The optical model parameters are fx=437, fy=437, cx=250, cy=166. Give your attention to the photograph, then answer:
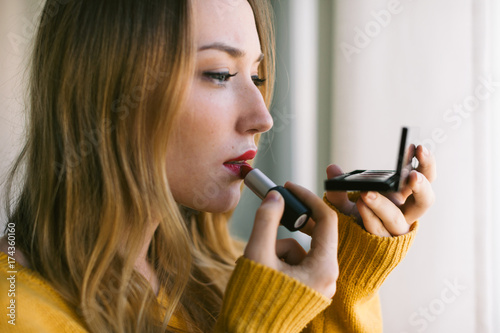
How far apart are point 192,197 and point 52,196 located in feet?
0.66

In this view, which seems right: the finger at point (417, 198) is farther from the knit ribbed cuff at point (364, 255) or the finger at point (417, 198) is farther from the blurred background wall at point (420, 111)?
the blurred background wall at point (420, 111)

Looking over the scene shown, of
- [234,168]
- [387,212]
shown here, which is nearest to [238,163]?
[234,168]

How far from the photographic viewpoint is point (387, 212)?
0.65 meters

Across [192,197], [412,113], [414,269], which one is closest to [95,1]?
[192,197]

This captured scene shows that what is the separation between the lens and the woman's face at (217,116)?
623 mm

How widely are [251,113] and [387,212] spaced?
0.82ft

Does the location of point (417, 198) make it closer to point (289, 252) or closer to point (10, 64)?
point (289, 252)

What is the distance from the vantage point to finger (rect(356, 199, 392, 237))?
0.65 meters

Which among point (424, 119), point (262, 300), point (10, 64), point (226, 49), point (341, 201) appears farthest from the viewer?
point (10, 64)

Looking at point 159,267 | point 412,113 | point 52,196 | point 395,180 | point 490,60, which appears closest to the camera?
point 395,180

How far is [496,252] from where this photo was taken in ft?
2.96

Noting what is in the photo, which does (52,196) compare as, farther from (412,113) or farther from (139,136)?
(412,113)

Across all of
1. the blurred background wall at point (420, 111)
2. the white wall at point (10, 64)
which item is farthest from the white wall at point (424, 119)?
the white wall at point (10, 64)

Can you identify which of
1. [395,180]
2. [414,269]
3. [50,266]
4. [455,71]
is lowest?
[414,269]
